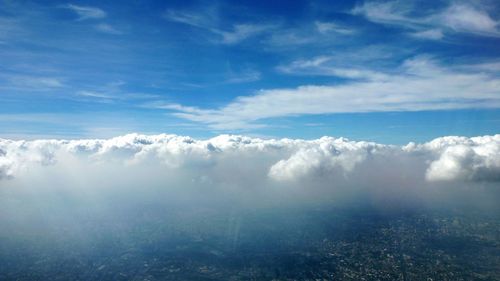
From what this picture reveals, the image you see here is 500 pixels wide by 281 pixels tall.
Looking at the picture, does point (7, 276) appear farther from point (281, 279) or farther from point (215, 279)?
point (281, 279)

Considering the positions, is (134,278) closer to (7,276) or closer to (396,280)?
(7,276)

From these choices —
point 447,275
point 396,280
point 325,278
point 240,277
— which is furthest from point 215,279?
point 447,275

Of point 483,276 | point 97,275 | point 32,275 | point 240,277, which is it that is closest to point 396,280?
point 483,276

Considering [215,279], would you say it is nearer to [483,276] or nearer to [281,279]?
[281,279]

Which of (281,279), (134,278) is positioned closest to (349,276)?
(281,279)

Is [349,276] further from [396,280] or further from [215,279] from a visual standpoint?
[215,279]

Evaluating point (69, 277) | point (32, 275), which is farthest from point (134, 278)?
point (32, 275)
